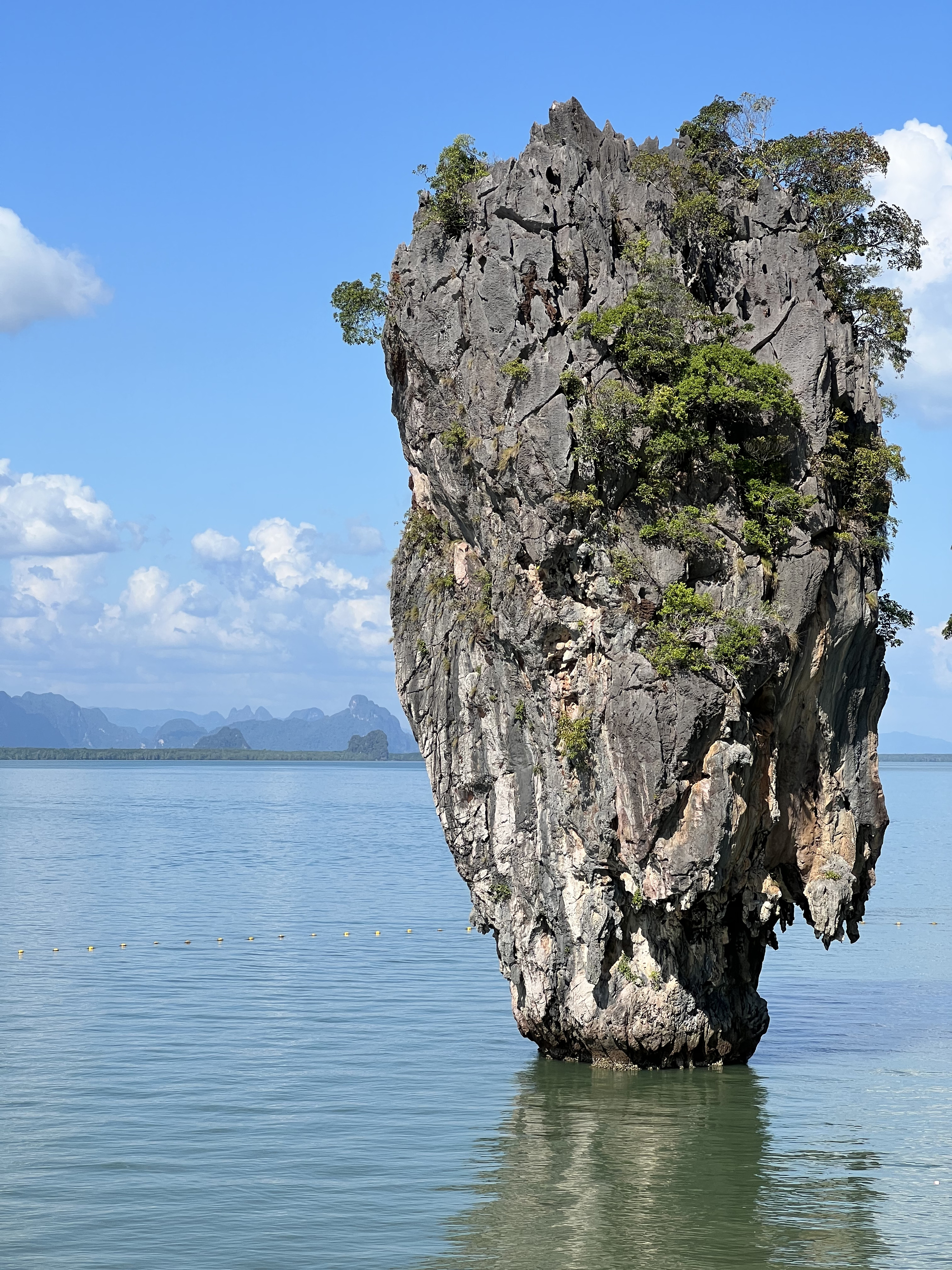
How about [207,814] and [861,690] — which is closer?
[861,690]

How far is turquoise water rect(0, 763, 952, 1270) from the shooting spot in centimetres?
1883

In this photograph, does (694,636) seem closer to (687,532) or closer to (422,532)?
(687,532)

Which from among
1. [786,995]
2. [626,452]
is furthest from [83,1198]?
[786,995]

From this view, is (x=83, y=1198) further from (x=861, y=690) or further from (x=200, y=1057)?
(x=861, y=690)

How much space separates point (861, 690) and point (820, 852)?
10.5 feet

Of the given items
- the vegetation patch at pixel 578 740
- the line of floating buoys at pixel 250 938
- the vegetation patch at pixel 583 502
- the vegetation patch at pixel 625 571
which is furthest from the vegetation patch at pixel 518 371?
the line of floating buoys at pixel 250 938

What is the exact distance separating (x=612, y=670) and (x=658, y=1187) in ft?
27.7

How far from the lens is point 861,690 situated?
87.5 ft

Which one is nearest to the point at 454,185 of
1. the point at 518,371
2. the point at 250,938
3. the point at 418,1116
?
the point at 518,371

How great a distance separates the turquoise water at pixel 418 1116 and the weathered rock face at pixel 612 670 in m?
2.48

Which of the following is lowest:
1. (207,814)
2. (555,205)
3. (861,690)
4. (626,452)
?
(207,814)

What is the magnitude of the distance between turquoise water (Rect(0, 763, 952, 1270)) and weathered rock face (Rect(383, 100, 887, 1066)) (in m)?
2.48

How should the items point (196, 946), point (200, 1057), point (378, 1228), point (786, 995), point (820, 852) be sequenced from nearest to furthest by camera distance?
point (378, 1228) < point (820, 852) < point (200, 1057) < point (786, 995) < point (196, 946)

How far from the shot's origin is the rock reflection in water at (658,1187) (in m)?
18.2
